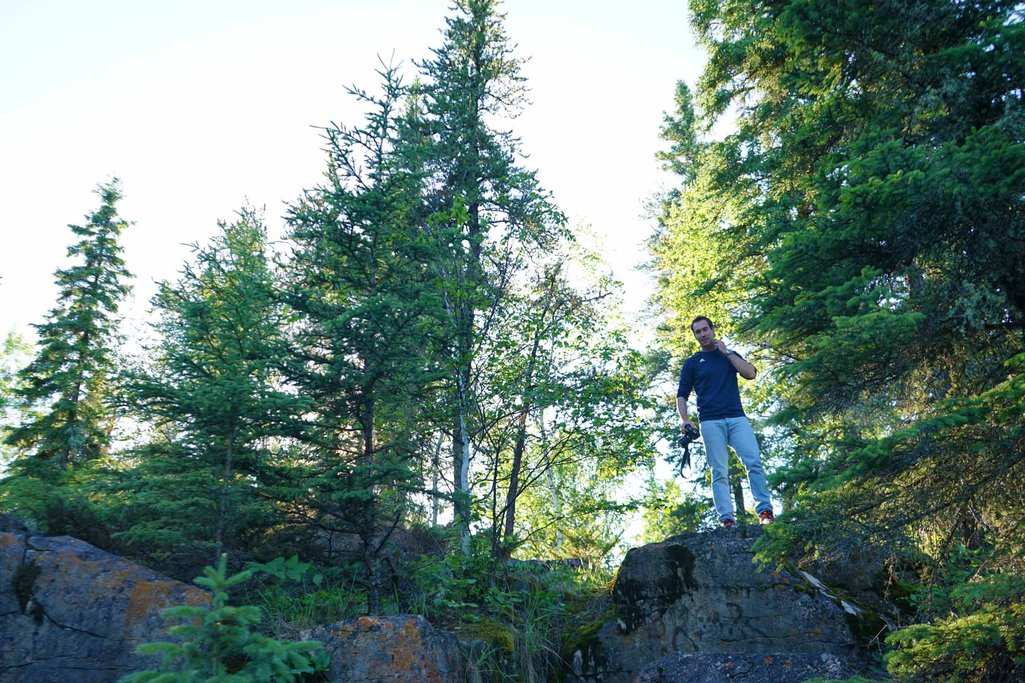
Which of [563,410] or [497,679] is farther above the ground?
[563,410]

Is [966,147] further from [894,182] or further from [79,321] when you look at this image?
[79,321]

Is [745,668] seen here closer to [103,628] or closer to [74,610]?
[103,628]

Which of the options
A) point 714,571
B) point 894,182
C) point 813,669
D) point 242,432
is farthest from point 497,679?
point 894,182

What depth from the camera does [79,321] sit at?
17.0 metres

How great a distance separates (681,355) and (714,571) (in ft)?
34.5

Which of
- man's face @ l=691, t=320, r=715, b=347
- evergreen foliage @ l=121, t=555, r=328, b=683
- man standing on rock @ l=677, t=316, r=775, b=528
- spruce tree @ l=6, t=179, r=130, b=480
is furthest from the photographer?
spruce tree @ l=6, t=179, r=130, b=480

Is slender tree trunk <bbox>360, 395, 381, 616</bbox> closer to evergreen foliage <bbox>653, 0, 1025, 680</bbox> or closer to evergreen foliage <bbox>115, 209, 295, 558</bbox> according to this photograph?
evergreen foliage <bbox>115, 209, 295, 558</bbox>

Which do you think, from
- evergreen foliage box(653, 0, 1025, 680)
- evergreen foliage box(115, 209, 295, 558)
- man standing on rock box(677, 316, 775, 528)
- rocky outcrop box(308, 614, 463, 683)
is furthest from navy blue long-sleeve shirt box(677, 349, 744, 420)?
evergreen foliage box(115, 209, 295, 558)

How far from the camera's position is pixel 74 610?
19.7 feet

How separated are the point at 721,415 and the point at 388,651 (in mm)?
4383

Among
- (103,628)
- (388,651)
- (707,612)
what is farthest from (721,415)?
(103,628)

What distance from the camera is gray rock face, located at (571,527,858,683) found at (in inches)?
248

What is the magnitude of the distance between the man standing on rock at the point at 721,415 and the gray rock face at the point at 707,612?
0.55 m

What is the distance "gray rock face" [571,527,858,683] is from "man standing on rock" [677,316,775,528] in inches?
21.5
